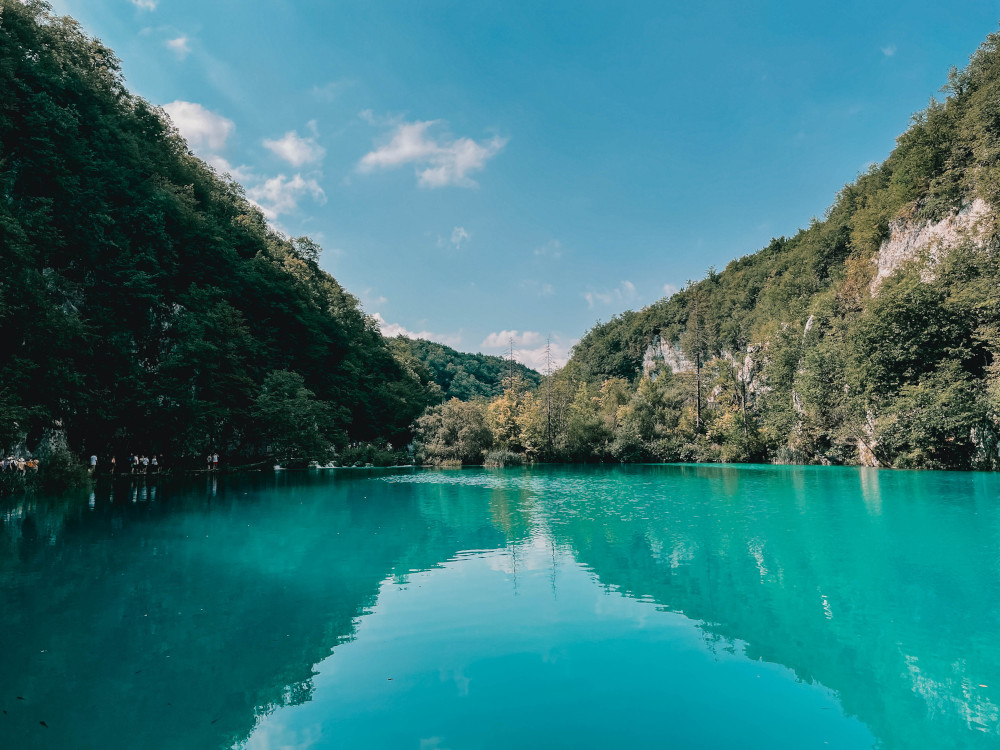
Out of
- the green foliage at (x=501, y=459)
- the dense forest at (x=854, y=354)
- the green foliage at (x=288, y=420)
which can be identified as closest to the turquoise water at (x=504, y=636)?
the dense forest at (x=854, y=354)

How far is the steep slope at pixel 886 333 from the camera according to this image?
31141 mm

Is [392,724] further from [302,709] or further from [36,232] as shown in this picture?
[36,232]

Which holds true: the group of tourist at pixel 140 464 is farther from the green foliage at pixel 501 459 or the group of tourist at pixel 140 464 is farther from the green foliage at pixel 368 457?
the green foliage at pixel 501 459

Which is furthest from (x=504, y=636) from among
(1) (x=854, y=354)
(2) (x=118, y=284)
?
(1) (x=854, y=354)

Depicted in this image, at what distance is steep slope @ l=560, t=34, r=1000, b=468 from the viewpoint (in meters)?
31.1

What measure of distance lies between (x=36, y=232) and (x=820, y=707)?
109 feet

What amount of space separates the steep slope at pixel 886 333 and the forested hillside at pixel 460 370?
51.1 metres

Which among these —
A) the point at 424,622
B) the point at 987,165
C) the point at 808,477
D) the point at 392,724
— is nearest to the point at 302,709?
the point at 392,724

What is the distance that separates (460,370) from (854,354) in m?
88.3

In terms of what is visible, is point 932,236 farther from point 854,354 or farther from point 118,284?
point 118,284

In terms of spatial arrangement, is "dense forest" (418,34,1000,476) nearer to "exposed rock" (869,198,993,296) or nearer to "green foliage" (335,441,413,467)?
"exposed rock" (869,198,993,296)

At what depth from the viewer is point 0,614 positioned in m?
7.56

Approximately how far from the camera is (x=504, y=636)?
6.97m

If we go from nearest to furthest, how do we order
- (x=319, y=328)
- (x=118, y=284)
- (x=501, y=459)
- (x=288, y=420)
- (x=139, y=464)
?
(x=118, y=284)
(x=139, y=464)
(x=288, y=420)
(x=501, y=459)
(x=319, y=328)
